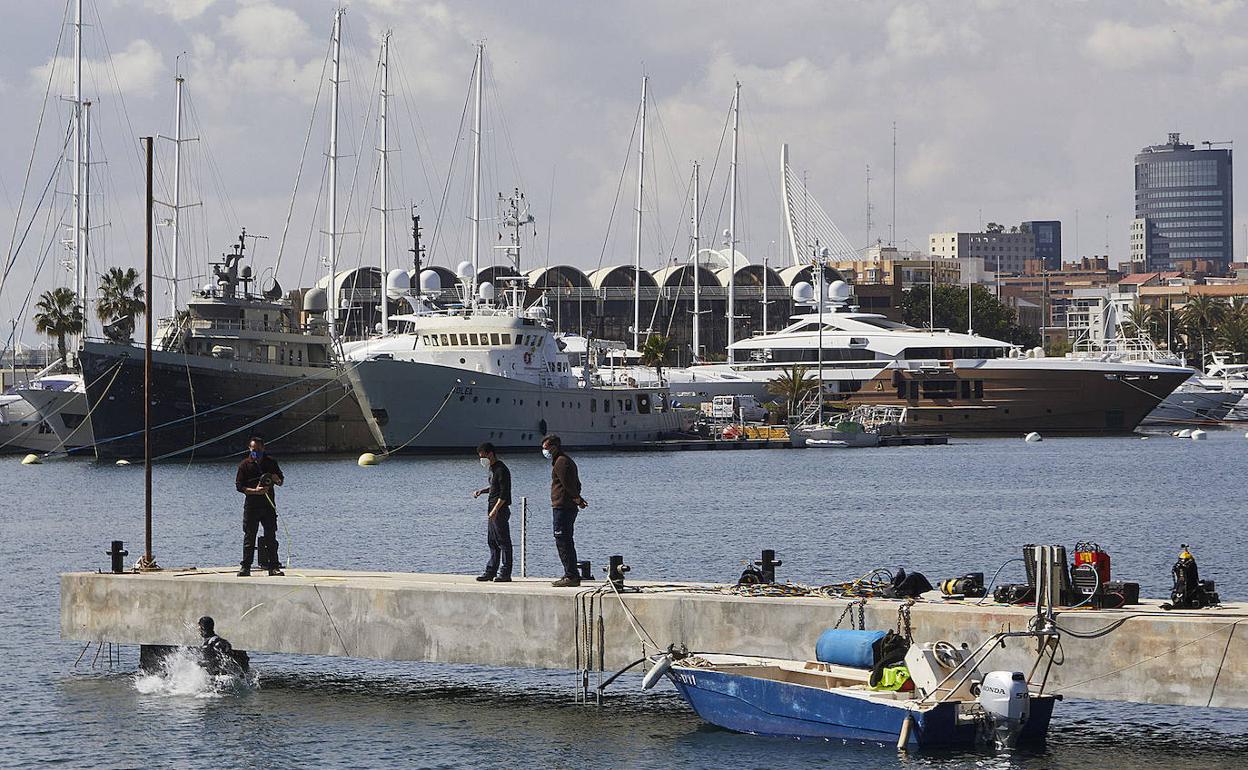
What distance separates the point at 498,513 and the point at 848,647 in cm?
465

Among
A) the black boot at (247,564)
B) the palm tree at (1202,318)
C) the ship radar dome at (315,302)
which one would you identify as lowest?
the black boot at (247,564)

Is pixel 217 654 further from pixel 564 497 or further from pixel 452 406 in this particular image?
pixel 452 406

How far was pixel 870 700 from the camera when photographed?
17.1 meters

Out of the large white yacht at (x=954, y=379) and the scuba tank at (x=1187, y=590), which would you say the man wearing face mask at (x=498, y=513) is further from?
the large white yacht at (x=954, y=379)

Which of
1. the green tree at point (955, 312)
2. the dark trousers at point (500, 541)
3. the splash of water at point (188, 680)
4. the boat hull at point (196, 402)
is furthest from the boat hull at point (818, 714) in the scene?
the green tree at point (955, 312)

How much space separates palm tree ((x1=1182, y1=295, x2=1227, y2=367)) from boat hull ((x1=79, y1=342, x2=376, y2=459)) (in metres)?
107

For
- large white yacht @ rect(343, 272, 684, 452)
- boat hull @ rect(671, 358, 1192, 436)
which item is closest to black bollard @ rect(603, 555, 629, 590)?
large white yacht @ rect(343, 272, 684, 452)

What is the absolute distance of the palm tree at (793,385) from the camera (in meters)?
115

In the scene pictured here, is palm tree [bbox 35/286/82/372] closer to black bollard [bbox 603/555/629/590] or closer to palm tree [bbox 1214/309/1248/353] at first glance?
black bollard [bbox 603/555/629/590]

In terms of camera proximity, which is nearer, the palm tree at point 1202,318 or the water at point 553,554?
the water at point 553,554

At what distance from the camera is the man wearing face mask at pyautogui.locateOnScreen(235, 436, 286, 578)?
69.3 ft

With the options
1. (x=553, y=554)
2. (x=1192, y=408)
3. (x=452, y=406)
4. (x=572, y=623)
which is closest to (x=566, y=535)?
(x=572, y=623)

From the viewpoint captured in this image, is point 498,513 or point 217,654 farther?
point 217,654

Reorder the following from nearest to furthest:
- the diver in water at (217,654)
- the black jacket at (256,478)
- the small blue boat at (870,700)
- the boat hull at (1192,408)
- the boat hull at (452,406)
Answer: the small blue boat at (870,700) → the diver in water at (217,654) → the black jacket at (256,478) → the boat hull at (452,406) → the boat hull at (1192,408)
